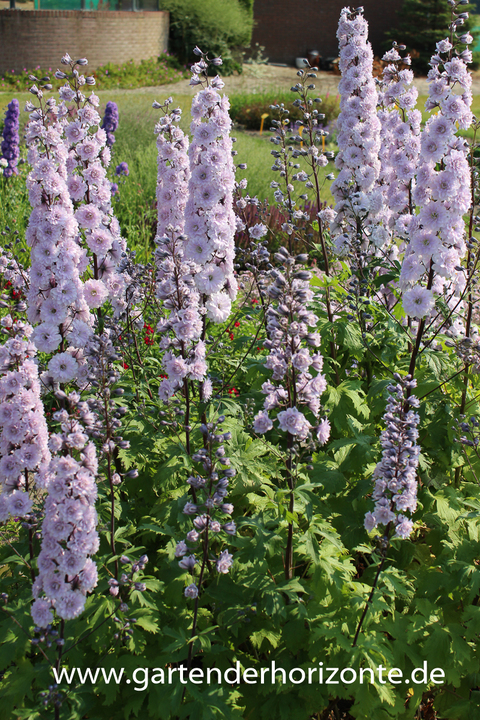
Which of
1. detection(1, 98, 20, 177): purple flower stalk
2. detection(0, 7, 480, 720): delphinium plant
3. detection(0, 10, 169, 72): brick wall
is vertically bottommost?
detection(0, 7, 480, 720): delphinium plant

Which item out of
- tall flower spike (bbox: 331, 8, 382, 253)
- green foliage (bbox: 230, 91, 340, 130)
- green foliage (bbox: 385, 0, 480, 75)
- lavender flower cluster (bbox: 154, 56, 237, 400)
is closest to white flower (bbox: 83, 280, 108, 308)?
lavender flower cluster (bbox: 154, 56, 237, 400)

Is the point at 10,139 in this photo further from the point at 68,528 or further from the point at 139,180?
the point at 68,528

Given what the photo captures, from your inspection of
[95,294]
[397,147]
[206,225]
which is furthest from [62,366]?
[397,147]

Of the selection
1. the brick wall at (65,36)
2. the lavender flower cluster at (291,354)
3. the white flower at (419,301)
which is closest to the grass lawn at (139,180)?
the white flower at (419,301)

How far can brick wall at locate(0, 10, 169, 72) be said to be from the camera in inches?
858

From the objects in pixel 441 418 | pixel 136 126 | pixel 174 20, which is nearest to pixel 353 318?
pixel 441 418

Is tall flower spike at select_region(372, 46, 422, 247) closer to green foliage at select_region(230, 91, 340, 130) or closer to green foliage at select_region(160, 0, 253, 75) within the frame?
green foliage at select_region(230, 91, 340, 130)

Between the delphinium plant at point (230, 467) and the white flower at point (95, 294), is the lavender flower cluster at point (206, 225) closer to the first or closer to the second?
the delphinium plant at point (230, 467)

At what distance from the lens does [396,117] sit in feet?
14.9

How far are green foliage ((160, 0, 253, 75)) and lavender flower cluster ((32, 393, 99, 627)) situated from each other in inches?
1107

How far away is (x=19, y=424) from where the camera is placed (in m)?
2.57

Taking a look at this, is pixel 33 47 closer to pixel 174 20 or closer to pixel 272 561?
pixel 174 20

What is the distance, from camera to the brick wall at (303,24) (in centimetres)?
3350

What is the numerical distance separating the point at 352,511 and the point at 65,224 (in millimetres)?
2324
